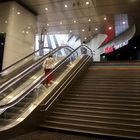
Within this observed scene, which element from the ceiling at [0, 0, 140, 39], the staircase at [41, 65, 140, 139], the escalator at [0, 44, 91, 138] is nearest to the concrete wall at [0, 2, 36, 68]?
the ceiling at [0, 0, 140, 39]

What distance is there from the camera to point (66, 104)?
7043mm

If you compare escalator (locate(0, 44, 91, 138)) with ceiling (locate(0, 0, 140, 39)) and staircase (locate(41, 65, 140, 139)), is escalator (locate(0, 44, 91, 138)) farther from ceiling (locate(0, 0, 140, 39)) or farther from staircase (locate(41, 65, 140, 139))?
ceiling (locate(0, 0, 140, 39))

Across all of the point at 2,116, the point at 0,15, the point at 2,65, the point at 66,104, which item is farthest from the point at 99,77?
the point at 0,15

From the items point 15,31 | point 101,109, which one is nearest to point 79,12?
point 15,31

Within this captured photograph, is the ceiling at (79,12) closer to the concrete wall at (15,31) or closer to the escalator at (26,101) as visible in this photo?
the concrete wall at (15,31)

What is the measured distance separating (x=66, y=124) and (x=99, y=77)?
3.70 m

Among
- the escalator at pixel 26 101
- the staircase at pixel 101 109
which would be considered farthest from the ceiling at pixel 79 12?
the staircase at pixel 101 109

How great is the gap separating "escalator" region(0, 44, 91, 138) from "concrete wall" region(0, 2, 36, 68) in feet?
11.8

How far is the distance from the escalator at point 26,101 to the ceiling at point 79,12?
17.7 feet

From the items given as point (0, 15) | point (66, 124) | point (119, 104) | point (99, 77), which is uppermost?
point (0, 15)

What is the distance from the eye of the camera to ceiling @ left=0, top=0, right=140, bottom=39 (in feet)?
43.7

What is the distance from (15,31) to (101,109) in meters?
7.94

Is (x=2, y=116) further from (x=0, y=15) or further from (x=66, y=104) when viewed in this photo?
(x=0, y=15)

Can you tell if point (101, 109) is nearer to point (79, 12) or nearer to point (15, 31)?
point (15, 31)
